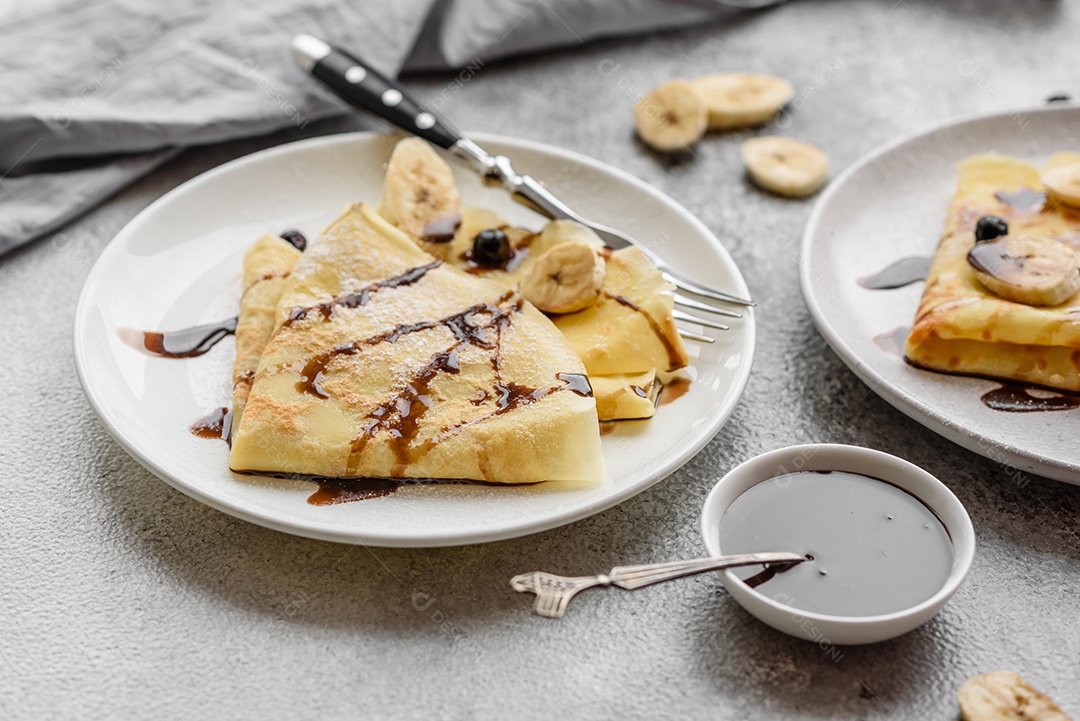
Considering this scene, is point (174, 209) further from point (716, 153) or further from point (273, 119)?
point (716, 153)

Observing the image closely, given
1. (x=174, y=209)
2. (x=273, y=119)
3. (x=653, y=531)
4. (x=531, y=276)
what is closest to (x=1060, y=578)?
(x=653, y=531)

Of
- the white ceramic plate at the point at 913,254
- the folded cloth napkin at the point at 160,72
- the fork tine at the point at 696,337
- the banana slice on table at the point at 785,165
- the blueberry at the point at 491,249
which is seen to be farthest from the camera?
the banana slice on table at the point at 785,165

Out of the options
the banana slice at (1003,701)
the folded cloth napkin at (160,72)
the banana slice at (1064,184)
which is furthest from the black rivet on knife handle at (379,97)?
the banana slice at (1003,701)

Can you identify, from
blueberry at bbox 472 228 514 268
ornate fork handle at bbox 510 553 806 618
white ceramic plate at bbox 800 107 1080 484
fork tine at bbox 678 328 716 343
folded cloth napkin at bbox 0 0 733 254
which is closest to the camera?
ornate fork handle at bbox 510 553 806 618

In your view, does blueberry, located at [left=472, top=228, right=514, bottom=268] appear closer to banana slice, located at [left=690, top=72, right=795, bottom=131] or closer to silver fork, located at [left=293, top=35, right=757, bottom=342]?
silver fork, located at [left=293, top=35, right=757, bottom=342]

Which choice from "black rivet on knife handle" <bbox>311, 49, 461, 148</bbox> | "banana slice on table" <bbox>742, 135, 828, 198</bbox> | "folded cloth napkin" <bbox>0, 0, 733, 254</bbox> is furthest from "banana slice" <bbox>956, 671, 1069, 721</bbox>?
"folded cloth napkin" <bbox>0, 0, 733, 254</bbox>

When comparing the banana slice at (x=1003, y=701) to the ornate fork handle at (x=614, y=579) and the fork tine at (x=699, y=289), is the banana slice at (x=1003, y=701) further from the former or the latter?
the fork tine at (x=699, y=289)
